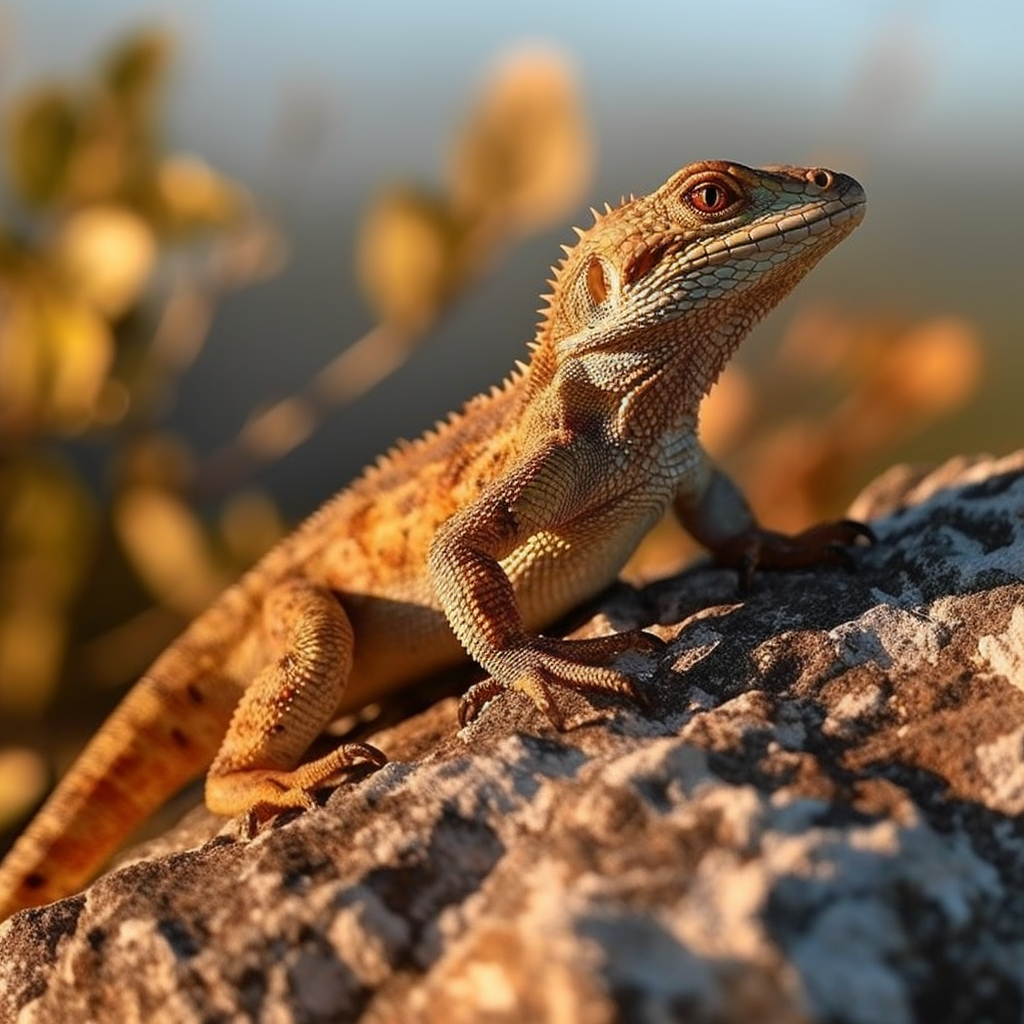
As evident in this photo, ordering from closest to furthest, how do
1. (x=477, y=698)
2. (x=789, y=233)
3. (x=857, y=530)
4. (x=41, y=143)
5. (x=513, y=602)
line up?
(x=477, y=698) < (x=513, y=602) < (x=789, y=233) < (x=857, y=530) < (x=41, y=143)

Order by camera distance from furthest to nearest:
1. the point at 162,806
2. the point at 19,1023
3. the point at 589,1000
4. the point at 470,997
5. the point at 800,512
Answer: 1. the point at 800,512
2. the point at 162,806
3. the point at 19,1023
4. the point at 470,997
5. the point at 589,1000

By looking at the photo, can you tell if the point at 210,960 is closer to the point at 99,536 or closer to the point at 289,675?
the point at 289,675

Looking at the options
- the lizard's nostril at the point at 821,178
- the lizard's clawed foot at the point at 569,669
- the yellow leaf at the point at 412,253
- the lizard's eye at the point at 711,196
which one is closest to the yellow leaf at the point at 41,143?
the yellow leaf at the point at 412,253

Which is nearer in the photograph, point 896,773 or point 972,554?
point 896,773

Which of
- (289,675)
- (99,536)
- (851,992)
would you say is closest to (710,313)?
(289,675)

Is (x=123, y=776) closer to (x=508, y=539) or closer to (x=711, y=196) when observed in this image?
(x=508, y=539)

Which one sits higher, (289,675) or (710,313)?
(710,313)

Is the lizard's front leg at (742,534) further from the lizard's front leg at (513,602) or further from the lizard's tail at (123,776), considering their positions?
the lizard's tail at (123,776)

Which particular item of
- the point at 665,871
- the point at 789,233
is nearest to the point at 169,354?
the point at 789,233

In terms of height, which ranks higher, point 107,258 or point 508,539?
point 107,258
